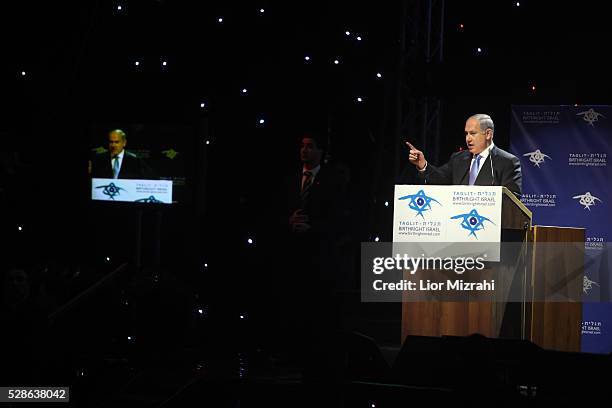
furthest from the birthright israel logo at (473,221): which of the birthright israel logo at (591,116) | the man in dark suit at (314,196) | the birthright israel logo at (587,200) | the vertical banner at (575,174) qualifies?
the birthright israel logo at (591,116)

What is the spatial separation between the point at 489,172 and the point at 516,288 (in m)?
1.01

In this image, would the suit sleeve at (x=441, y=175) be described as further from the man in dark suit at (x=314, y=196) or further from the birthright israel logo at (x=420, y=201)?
the birthright israel logo at (x=420, y=201)

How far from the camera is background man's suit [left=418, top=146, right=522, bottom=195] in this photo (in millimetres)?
5738

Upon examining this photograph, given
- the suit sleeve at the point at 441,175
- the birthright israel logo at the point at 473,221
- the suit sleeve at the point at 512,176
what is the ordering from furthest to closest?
the suit sleeve at the point at 441,175, the suit sleeve at the point at 512,176, the birthright israel logo at the point at 473,221

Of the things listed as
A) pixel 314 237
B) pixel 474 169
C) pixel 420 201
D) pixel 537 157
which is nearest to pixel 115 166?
pixel 314 237

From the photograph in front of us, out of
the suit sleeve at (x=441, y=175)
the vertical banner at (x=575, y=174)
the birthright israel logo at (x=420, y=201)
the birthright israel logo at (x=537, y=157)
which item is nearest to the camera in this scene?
the birthright israel logo at (x=420, y=201)

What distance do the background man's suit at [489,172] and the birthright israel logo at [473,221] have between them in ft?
2.57

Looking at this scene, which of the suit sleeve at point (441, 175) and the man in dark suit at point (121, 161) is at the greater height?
the man in dark suit at point (121, 161)

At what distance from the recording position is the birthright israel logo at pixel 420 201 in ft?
16.9

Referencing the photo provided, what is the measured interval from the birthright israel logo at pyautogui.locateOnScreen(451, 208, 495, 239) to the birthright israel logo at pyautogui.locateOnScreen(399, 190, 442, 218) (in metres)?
0.22

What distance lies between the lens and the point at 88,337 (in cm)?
608

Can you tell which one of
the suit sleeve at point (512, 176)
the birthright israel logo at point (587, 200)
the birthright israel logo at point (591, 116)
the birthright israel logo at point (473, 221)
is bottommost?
the birthright israel logo at point (473, 221)

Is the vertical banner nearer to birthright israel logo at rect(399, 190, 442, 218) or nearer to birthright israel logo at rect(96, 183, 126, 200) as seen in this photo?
birthright israel logo at rect(399, 190, 442, 218)

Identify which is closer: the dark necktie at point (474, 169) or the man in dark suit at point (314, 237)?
the dark necktie at point (474, 169)
